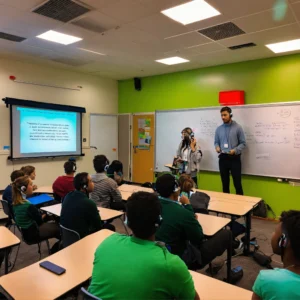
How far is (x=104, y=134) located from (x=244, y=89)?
11.6ft

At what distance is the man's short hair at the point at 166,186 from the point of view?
6.96ft

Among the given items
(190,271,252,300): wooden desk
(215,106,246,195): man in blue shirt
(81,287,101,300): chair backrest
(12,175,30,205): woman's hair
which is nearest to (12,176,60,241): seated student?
(12,175,30,205): woman's hair

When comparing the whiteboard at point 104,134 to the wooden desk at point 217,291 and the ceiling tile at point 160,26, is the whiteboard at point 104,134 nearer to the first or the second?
the ceiling tile at point 160,26

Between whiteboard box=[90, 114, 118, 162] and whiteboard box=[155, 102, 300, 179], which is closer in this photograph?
whiteboard box=[155, 102, 300, 179]

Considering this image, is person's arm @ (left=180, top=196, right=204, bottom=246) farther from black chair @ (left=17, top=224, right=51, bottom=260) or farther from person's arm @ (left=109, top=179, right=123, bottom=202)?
black chair @ (left=17, top=224, right=51, bottom=260)

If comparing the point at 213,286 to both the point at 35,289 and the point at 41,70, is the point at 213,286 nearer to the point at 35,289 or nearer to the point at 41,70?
the point at 35,289

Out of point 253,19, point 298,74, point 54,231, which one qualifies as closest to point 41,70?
point 54,231

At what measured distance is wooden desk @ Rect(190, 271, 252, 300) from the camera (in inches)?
53.1

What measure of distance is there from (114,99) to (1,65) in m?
2.84

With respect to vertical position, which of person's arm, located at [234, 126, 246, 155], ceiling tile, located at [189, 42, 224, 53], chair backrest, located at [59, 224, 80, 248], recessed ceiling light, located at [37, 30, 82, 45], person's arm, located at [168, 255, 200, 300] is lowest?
chair backrest, located at [59, 224, 80, 248]

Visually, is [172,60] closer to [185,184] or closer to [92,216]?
[185,184]

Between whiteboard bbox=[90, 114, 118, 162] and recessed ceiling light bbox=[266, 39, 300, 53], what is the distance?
4105 mm

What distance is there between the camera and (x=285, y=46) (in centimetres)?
440

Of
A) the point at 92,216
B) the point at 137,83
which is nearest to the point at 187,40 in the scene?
the point at 137,83
